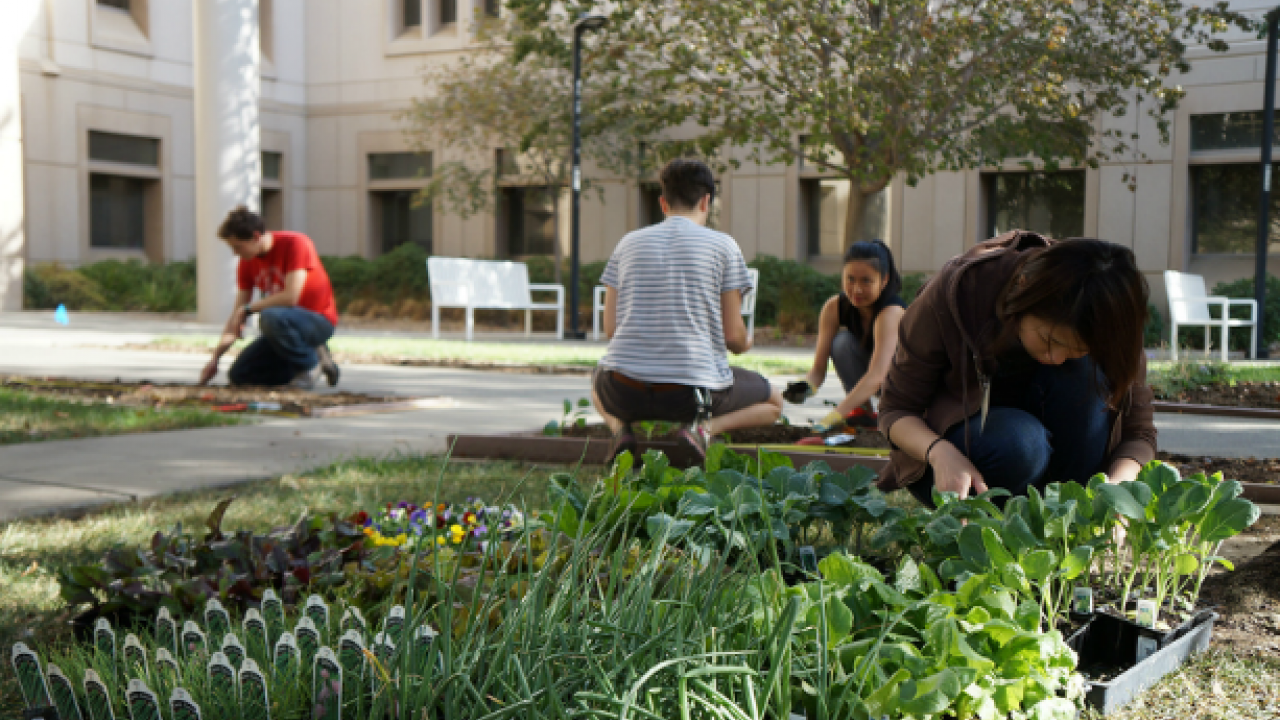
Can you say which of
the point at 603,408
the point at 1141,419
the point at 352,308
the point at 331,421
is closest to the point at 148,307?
the point at 352,308

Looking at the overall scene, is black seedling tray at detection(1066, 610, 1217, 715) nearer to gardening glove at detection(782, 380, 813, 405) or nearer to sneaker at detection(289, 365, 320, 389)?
gardening glove at detection(782, 380, 813, 405)

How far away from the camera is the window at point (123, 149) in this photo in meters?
22.4

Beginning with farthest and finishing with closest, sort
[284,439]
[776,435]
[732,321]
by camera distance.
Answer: [284,439] → [776,435] → [732,321]

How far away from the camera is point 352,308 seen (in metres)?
21.1

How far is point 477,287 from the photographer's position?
16359 mm

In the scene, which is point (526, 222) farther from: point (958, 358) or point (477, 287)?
point (958, 358)

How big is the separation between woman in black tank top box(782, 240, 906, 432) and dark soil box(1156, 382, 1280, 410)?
2624 mm

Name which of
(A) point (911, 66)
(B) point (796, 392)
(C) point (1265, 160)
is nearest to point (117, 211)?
(A) point (911, 66)

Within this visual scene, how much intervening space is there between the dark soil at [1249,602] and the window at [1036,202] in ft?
53.7

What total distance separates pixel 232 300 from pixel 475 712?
56.1 feet

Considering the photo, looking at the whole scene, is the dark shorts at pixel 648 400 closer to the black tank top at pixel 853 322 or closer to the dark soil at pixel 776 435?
the dark soil at pixel 776 435

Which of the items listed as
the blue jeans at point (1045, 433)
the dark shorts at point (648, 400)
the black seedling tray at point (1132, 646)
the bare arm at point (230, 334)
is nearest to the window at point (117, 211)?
the bare arm at point (230, 334)

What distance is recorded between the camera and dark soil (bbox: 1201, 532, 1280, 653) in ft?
8.11

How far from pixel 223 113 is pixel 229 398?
1068 centimetres
